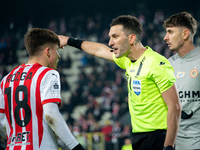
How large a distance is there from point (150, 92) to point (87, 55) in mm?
12637

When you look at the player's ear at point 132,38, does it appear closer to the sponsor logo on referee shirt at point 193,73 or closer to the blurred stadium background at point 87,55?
the sponsor logo on referee shirt at point 193,73

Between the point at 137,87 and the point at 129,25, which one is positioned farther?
the point at 129,25

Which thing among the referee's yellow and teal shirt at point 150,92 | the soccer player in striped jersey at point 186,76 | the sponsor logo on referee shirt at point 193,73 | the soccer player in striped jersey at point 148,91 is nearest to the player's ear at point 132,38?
the soccer player in striped jersey at point 148,91

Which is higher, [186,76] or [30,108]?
[186,76]

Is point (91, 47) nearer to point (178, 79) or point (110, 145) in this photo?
point (178, 79)

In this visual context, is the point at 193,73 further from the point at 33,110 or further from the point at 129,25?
the point at 33,110

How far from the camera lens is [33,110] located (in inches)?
89.0

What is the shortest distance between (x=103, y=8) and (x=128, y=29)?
1438 cm

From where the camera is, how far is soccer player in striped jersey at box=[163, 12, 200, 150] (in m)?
3.04

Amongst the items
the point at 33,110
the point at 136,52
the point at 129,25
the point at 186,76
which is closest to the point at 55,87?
the point at 33,110

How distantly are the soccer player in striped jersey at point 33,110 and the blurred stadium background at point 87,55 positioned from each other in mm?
7660

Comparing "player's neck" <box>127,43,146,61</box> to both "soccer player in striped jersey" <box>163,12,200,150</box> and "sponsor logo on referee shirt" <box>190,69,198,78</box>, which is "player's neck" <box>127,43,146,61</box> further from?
"sponsor logo on referee shirt" <box>190,69,198,78</box>

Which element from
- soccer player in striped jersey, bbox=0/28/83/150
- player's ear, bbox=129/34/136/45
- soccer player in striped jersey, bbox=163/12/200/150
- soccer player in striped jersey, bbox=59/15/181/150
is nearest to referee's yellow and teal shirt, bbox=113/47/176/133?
soccer player in striped jersey, bbox=59/15/181/150

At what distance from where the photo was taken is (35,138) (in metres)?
2.25
